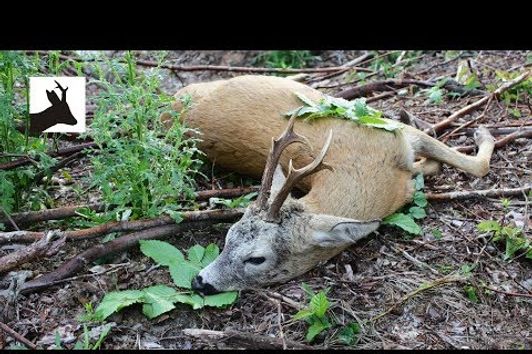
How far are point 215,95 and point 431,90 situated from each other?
227 centimetres

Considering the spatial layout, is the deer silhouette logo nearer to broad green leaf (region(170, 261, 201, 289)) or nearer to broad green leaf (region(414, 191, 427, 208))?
broad green leaf (region(170, 261, 201, 289))

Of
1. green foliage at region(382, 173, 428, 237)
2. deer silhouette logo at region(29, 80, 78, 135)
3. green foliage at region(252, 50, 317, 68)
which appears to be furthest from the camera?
green foliage at region(252, 50, 317, 68)

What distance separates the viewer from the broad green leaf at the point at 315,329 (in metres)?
3.53

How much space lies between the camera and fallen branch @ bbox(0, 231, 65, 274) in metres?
3.91

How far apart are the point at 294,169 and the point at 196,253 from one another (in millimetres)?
847

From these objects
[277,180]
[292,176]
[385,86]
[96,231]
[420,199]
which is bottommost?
[96,231]

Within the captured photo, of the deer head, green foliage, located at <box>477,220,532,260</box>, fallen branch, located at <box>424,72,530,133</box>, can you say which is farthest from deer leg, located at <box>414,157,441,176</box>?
the deer head

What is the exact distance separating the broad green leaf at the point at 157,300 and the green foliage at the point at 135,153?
55cm

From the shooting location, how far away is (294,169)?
4.01 meters

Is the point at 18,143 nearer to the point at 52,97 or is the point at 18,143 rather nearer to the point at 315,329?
the point at 52,97

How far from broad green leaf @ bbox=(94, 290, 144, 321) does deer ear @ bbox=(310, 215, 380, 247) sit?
1111 millimetres

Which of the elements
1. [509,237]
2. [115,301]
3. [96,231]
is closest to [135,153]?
[96,231]

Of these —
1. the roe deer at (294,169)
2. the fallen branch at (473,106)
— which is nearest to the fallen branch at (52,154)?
the roe deer at (294,169)
